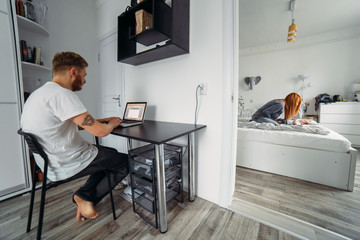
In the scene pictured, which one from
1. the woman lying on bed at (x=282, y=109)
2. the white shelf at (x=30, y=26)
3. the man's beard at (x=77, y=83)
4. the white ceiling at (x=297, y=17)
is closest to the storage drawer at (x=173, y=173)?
the man's beard at (x=77, y=83)

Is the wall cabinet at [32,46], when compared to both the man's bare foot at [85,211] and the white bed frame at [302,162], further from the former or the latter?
the white bed frame at [302,162]

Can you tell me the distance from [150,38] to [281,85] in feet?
15.0

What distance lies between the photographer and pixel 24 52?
171 centimetres

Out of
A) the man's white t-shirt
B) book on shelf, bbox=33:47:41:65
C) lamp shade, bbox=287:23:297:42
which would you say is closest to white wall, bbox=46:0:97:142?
book on shelf, bbox=33:47:41:65

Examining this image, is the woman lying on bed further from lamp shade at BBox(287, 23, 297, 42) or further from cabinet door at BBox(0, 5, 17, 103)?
cabinet door at BBox(0, 5, 17, 103)

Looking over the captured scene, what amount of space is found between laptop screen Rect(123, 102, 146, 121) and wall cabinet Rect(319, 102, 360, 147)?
4273 millimetres

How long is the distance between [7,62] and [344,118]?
19.0 ft

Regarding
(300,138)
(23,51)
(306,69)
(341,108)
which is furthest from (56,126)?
(306,69)

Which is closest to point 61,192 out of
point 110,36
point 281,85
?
point 110,36

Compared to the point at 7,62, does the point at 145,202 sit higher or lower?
lower

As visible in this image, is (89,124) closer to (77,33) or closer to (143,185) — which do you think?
(143,185)

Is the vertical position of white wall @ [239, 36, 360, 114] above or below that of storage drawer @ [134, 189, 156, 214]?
above

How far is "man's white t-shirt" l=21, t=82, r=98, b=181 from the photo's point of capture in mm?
905

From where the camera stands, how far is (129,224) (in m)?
1.17
